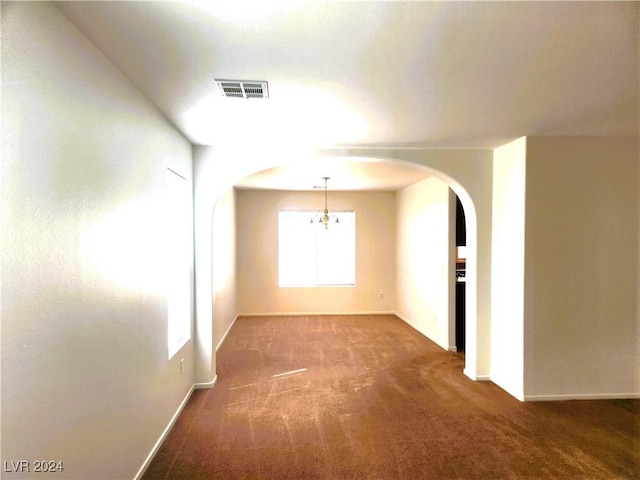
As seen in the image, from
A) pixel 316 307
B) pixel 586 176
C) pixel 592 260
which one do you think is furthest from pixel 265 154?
pixel 316 307

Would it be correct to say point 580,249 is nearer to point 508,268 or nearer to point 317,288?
point 508,268

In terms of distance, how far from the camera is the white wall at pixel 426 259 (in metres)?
4.78

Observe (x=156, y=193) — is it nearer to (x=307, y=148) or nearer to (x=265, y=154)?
(x=265, y=154)

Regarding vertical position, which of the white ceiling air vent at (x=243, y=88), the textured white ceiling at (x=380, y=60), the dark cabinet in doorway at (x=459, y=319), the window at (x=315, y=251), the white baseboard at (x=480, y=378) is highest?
the textured white ceiling at (x=380, y=60)

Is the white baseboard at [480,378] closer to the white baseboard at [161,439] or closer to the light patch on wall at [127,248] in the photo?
the white baseboard at [161,439]

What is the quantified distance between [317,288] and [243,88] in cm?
531

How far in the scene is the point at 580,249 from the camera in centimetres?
313

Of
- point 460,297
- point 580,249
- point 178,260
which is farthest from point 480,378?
point 178,260

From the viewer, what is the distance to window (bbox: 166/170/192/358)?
2.81 metres

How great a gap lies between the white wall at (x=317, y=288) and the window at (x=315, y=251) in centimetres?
15

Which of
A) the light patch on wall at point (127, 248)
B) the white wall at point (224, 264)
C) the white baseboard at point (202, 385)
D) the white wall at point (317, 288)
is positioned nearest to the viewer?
the light patch on wall at point (127, 248)

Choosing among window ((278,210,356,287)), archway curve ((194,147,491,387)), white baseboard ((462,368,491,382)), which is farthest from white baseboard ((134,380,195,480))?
window ((278,210,356,287))

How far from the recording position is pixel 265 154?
3.45 m

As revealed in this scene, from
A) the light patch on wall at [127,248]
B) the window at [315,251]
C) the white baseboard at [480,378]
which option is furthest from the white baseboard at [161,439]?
the window at [315,251]
